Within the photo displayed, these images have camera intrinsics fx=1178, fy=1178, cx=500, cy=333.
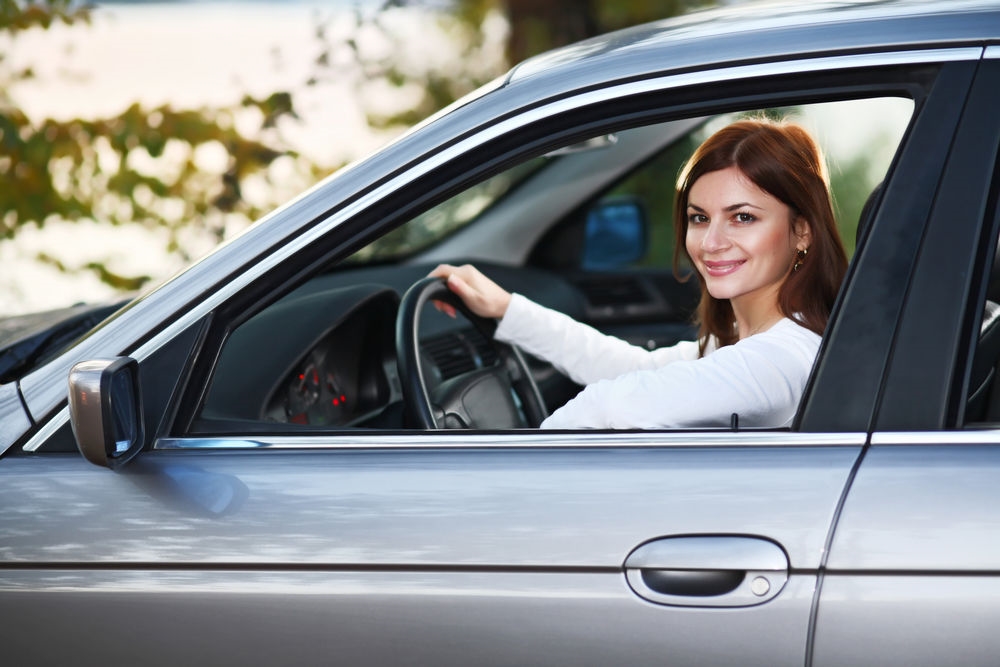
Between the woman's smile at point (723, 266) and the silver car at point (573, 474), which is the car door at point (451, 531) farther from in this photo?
the woman's smile at point (723, 266)

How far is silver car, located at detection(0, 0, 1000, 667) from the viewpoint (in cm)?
154

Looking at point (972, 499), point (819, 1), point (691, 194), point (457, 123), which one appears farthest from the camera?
point (691, 194)

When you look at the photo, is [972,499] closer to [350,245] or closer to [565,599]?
[565,599]

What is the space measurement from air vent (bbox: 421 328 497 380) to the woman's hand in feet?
0.34

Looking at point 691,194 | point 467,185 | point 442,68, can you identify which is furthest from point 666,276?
point 442,68

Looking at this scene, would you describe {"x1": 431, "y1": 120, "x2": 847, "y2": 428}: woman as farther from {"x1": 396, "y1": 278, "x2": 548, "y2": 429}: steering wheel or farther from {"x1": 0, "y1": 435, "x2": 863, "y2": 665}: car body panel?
{"x1": 396, "y1": 278, "x2": 548, "y2": 429}: steering wheel

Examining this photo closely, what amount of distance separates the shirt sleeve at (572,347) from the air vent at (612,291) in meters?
1.18

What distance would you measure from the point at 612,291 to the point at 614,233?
0.24 metres

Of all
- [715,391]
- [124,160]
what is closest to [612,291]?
[124,160]

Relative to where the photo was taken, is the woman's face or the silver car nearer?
the silver car

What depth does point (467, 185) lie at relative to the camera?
5.92ft

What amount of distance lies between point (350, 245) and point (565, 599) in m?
0.62

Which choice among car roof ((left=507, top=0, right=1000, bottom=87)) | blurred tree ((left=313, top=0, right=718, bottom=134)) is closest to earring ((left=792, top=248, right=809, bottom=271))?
car roof ((left=507, top=0, right=1000, bottom=87))

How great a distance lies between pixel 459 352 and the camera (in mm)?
2758
